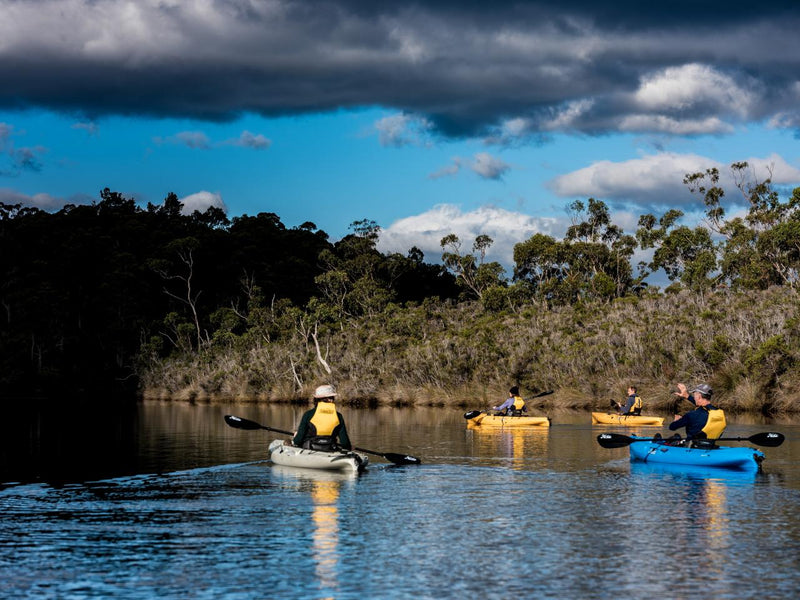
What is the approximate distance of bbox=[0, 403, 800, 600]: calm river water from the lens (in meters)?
11.6

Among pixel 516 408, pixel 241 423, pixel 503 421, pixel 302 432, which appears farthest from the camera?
pixel 516 408

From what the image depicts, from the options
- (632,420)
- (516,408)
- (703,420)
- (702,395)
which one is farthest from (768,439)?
(516,408)

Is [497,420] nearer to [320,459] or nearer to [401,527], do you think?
[320,459]

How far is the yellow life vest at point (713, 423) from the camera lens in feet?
72.9

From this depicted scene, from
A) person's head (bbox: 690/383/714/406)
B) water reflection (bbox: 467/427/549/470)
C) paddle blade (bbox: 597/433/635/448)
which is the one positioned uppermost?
person's head (bbox: 690/383/714/406)

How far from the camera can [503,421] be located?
3516 centimetres

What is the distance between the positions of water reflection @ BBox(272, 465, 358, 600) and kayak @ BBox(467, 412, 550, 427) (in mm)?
13013

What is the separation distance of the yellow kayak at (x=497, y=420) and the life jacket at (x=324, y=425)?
13682mm

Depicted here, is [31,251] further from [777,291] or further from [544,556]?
[544,556]

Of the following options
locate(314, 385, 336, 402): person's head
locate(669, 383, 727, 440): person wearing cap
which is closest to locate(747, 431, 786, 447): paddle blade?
locate(669, 383, 727, 440): person wearing cap

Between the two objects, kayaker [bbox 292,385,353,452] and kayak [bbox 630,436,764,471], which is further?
kayaker [bbox 292,385,353,452]

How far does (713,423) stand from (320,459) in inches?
327

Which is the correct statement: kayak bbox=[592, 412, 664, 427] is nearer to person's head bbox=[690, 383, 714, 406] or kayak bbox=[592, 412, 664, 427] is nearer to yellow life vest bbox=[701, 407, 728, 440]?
yellow life vest bbox=[701, 407, 728, 440]

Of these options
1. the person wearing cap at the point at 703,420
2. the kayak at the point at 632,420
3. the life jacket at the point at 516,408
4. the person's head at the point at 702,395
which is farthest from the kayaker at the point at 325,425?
the kayak at the point at 632,420
